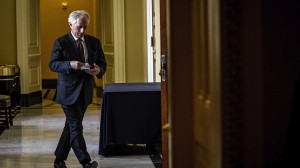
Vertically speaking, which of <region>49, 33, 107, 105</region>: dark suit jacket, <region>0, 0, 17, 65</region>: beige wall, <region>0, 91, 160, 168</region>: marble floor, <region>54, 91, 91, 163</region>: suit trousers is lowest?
<region>0, 91, 160, 168</region>: marble floor

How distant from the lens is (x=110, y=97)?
6.58m

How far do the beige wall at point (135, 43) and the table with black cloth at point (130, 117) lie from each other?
4381 millimetres

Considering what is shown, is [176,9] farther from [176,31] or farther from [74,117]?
[74,117]

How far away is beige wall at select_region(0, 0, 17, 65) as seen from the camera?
1207 centimetres

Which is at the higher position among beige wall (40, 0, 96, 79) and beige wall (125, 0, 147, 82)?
beige wall (40, 0, 96, 79)

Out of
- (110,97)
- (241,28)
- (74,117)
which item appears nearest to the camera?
(241,28)

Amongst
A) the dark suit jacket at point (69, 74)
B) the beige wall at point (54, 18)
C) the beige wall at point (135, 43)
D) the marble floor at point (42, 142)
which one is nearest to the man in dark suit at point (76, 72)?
the dark suit jacket at point (69, 74)

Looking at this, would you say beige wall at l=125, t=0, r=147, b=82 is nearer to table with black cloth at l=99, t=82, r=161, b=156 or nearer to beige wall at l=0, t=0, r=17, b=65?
beige wall at l=0, t=0, r=17, b=65

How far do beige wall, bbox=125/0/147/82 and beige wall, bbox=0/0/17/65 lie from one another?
2.33m

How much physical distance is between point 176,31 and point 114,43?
1026cm

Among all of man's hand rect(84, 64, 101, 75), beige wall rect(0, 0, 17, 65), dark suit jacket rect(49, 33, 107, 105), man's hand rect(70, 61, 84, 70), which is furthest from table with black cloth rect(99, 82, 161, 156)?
beige wall rect(0, 0, 17, 65)

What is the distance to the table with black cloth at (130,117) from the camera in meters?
6.59

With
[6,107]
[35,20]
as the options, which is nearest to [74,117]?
[6,107]

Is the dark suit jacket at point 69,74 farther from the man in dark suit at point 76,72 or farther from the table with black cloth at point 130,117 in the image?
the table with black cloth at point 130,117
